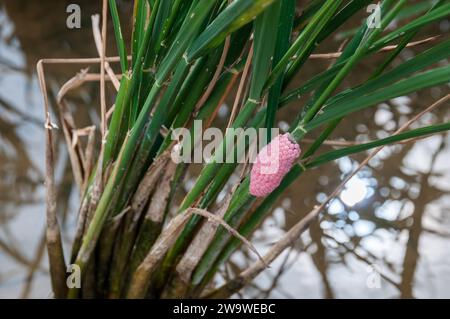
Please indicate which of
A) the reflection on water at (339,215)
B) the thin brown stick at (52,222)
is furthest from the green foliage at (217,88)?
the reflection on water at (339,215)

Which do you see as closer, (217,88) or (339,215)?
(217,88)

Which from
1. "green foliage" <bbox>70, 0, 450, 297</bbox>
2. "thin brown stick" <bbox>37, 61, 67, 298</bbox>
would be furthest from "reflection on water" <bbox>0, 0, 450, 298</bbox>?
"green foliage" <bbox>70, 0, 450, 297</bbox>

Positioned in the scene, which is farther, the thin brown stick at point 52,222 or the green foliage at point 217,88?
the thin brown stick at point 52,222

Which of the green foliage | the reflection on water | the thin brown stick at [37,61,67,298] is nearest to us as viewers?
the green foliage

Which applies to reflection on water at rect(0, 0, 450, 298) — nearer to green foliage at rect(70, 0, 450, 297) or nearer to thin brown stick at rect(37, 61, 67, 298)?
thin brown stick at rect(37, 61, 67, 298)

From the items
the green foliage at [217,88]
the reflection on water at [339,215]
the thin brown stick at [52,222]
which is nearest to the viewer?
the green foliage at [217,88]

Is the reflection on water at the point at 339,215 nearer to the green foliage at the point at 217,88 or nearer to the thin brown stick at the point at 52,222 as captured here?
the thin brown stick at the point at 52,222

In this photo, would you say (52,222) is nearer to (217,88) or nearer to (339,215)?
(217,88)

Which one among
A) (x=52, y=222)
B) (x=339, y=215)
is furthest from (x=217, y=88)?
(x=339, y=215)

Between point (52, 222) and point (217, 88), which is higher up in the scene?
point (217, 88)

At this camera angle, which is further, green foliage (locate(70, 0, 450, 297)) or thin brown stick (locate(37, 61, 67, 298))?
thin brown stick (locate(37, 61, 67, 298))
